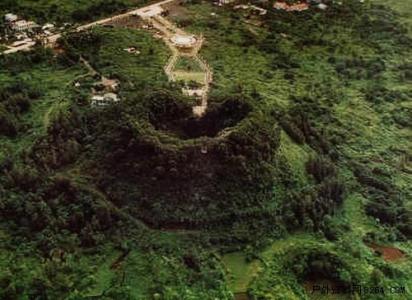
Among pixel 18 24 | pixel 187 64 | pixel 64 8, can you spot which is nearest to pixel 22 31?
pixel 18 24

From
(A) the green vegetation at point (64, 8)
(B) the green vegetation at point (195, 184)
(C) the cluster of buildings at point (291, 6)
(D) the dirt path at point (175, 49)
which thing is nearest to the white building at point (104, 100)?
(B) the green vegetation at point (195, 184)

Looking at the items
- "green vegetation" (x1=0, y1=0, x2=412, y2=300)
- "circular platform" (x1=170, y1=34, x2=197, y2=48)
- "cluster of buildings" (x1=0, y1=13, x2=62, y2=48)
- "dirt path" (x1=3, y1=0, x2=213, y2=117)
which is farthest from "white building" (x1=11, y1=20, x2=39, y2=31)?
"circular platform" (x1=170, y1=34, x2=197, y2=48)

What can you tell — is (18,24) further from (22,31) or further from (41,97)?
(41,97)

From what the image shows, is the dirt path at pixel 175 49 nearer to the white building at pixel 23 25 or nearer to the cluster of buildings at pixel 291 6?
the white building at pixel 23 25

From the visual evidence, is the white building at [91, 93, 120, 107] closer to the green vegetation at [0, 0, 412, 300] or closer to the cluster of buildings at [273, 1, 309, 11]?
the green vegetation at [0, 0, 412, 300]

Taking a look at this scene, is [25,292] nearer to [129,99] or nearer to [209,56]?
[129,99]

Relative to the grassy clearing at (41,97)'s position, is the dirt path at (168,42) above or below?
above

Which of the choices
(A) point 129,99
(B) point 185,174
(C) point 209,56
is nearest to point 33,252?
(B) point 185,174
